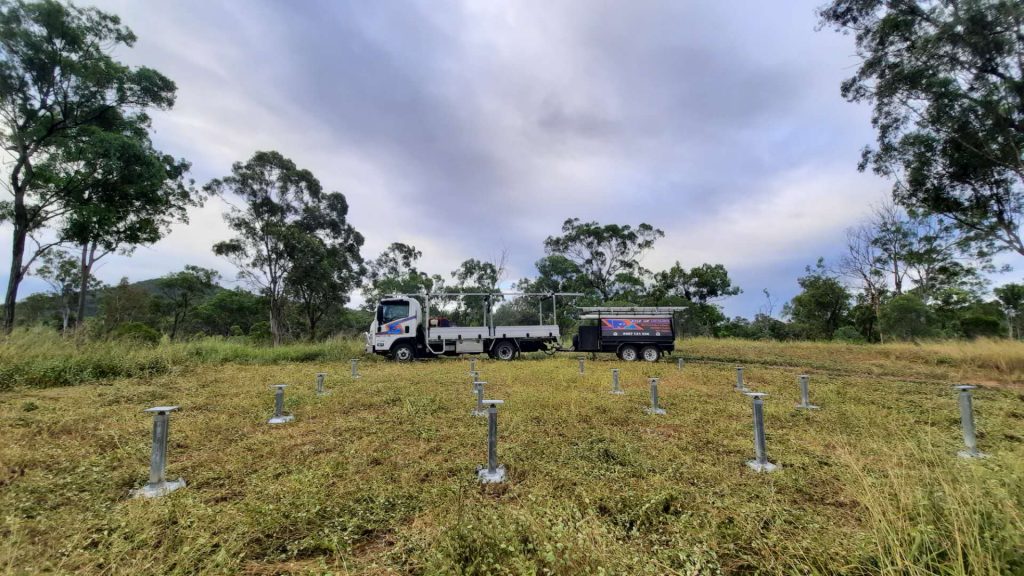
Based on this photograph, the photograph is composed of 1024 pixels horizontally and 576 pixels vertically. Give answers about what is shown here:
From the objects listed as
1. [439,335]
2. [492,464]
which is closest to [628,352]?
[439,335]

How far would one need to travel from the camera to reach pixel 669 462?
3.04 meters

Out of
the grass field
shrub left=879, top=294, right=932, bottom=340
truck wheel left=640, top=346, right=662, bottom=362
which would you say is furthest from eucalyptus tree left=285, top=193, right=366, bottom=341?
shrub left=879, top=294, right=932, bottom=340

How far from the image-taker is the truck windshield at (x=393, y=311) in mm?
13414

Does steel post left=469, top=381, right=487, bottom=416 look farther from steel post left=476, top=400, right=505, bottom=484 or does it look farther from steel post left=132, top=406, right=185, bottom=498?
steel post left=132, top=406, right=185, bottom=498

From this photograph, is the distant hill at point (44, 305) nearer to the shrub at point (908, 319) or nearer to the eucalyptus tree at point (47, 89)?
the eucalyptus tree at point (47, 89)

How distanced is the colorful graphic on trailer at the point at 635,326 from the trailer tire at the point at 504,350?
10.5 feet

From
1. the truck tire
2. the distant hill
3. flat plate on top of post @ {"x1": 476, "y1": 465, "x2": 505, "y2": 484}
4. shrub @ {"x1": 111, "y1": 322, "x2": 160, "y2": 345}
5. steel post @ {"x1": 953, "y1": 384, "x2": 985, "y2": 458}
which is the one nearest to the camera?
flat plate on top of post @ {"x1": 476, "y1": 465, "x2": 505, "y2": 484}

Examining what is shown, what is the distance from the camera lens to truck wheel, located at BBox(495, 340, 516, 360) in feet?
44.1

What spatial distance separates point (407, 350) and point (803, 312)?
28501mm

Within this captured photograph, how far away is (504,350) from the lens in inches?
532

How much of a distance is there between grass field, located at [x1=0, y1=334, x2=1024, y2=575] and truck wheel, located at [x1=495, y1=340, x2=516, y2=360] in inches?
304

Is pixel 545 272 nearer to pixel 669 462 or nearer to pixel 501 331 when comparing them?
pixel 501 331

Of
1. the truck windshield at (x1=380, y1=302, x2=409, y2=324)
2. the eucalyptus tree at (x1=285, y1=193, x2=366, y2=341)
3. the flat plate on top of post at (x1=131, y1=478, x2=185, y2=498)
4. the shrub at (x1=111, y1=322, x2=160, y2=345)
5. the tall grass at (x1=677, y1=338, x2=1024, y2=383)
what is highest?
the eucalyptus tree at (x1=285, y1=193, x2=366, y2=341)

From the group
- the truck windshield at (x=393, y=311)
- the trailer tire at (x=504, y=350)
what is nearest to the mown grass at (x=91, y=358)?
the truck windshield at (x=393, y=311)
